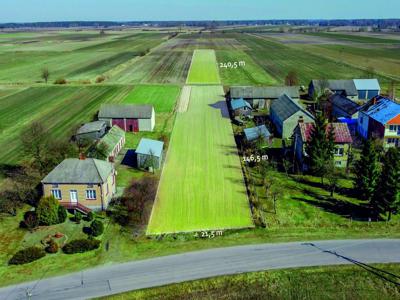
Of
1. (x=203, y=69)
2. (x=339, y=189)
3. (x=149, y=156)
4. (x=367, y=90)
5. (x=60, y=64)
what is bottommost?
(x=339, y=189)

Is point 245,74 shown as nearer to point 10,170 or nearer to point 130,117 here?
point 130,117

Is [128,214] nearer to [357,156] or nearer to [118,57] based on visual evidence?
[357,156]

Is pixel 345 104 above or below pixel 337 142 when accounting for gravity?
above

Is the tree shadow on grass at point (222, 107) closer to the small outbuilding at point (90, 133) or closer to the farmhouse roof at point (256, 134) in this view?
the farmhouse roof at point (256, 134)

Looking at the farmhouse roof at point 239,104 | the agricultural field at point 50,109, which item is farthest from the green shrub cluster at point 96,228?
the farmhouse roof at point 239,104

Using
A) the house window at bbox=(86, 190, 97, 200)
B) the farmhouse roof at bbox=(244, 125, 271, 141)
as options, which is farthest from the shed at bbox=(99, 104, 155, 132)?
the house window at bbox=(86, 190, 97, 200)

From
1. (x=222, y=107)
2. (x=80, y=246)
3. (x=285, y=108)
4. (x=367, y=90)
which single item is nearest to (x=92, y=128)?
(x=285, y=108)

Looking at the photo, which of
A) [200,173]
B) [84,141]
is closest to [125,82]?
[84,141]

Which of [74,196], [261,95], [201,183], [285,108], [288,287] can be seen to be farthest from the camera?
[261,95]
